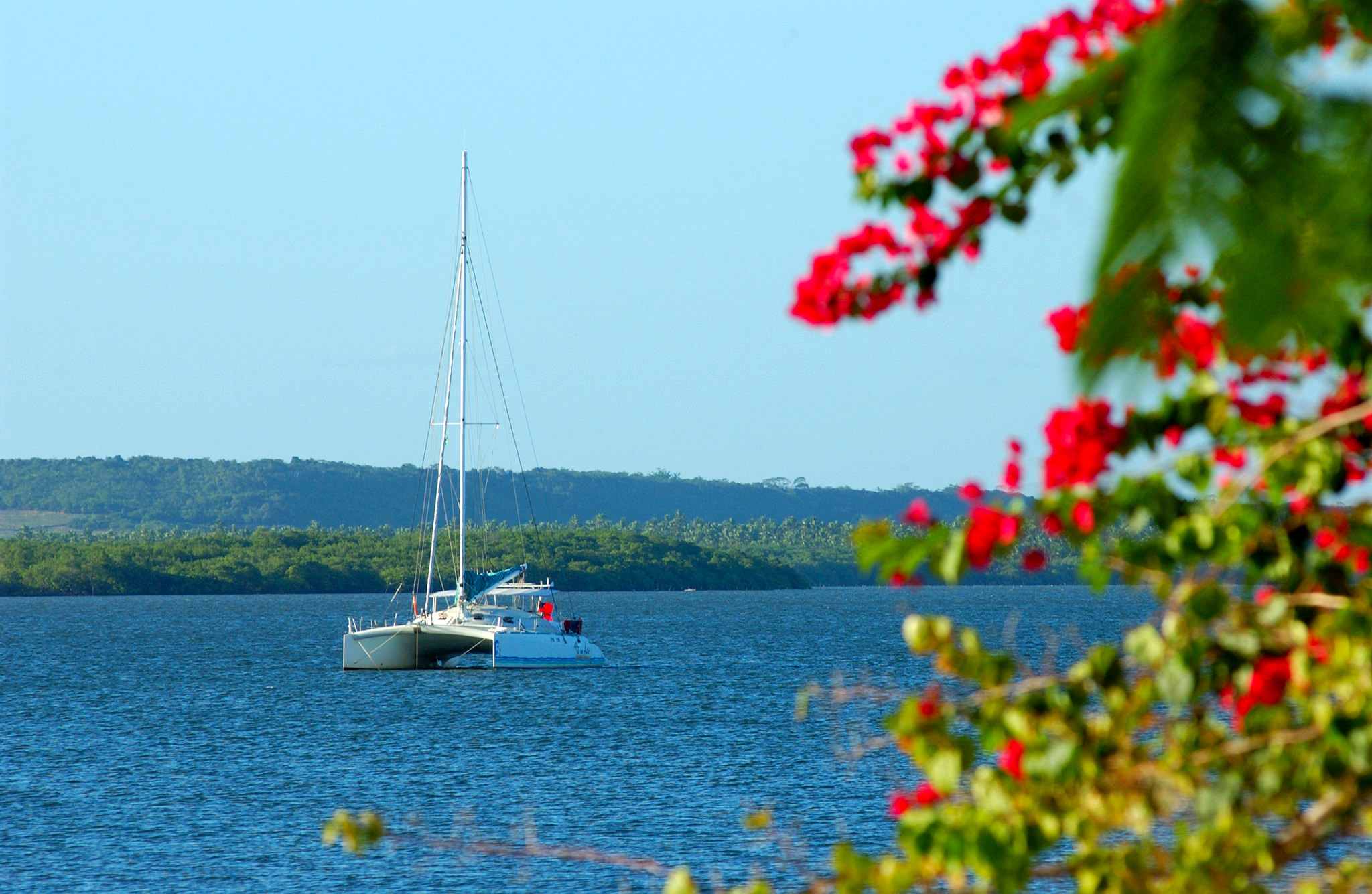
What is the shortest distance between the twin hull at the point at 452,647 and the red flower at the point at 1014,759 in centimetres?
5166

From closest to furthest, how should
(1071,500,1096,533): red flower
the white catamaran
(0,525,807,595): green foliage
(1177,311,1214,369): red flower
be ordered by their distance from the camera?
(1177,311,1214,369): red flower
(1071,500,1096,533): red flower
the white catamaran
(0,525,807,595): green foliage

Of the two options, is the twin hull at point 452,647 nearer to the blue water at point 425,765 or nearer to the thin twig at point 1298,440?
the blue water at point 425,765

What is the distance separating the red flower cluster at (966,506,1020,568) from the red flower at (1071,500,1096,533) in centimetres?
18

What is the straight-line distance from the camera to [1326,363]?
159 inches

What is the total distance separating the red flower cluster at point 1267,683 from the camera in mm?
3896

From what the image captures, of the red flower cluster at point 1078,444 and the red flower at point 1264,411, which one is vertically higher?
the red flower at point 1264,411

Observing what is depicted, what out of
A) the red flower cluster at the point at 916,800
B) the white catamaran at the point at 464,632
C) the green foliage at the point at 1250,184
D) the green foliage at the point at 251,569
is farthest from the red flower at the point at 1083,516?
the green foliage at the point at 251,569

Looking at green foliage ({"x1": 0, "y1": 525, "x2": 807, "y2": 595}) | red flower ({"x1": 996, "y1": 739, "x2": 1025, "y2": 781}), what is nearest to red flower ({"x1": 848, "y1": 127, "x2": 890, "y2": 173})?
red flower ({"x1": 996, "y1": 739, "x2": 1025, "y2": 781})

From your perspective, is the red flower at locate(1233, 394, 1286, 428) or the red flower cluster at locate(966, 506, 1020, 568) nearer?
the red flower cluster at locate(966, 506, 1020, 568)

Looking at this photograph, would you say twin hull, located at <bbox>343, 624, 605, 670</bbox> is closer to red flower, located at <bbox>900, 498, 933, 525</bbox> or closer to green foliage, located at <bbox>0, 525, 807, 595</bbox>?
red flower, located at <bbox>900, 498, 933, 525</bbox>

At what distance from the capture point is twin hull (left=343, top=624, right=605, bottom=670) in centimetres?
5600

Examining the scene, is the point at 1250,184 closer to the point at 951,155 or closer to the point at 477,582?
the point at 951,155

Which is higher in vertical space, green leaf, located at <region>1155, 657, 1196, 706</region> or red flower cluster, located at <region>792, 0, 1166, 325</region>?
red flower cluster, located at <region>792, 0, 1166, 325</region>

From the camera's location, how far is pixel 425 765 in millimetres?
38969
